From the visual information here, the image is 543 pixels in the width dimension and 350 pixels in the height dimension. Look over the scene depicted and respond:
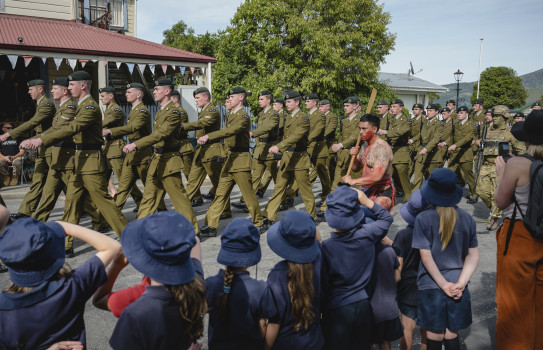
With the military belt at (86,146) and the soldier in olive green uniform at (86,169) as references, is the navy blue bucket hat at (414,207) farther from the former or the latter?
the military belt at (86,146)

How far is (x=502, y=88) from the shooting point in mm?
53031

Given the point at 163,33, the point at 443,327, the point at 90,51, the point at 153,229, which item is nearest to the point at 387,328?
the point at 443,327

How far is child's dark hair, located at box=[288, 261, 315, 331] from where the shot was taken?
239 centimetres

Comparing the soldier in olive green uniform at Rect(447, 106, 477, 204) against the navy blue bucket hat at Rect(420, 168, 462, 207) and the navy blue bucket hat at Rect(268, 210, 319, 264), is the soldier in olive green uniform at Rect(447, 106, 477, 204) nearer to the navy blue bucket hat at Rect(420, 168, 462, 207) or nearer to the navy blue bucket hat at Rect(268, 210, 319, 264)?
the navy blue bucket hat at Rect(420, 168, 462, 207)

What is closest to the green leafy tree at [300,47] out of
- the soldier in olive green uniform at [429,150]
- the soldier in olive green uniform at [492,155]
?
the soldier in olive green uniform at [429,150]

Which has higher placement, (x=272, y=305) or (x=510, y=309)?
(x=272, y=305)

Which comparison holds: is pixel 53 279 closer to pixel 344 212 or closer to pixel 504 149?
pixel 344 212

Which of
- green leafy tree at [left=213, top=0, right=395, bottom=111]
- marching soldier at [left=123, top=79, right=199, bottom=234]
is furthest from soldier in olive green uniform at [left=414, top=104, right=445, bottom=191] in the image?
green leafy tree at [left=213, top=0, right=395, bottom=111]

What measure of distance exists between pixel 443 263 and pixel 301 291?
1.22 m

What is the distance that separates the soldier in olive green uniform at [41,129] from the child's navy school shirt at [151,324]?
17.5 feet

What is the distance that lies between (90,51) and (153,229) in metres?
12.9

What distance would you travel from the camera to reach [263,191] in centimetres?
1002

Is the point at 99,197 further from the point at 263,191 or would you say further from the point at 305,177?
the point at 263,191

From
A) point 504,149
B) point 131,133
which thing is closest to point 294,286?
point 504,149
